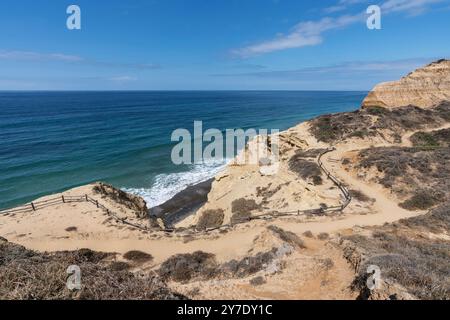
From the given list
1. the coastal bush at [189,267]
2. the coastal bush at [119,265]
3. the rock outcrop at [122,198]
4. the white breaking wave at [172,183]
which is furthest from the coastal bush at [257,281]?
the white breaking wave at [172,183]

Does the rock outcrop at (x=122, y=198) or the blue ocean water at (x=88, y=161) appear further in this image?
the blue ocean water at (x=88, y=161)

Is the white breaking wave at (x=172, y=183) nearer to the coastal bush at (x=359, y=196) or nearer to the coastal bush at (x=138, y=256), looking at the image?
the coastal bush at (x=138, y=256)

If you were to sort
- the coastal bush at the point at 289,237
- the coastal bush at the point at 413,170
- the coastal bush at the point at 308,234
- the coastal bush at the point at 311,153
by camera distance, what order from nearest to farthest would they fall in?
the coastal bush at the point at 289,237 < the coastal bush at the point at 308,234 < the coastal bush at the point at 413,170 < the coastal bush at the point at 311,153

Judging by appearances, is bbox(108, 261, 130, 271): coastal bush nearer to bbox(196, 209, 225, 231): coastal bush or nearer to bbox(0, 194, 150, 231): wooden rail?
bbox(0, 194, 150, 231): wooden rail

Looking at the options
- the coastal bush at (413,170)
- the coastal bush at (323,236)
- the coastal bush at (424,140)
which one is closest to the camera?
the coastal bush at (323,236)

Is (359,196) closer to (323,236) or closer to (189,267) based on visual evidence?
(323,236)
